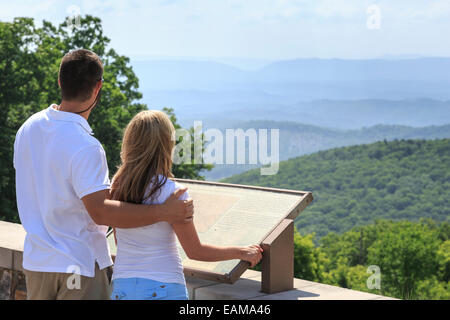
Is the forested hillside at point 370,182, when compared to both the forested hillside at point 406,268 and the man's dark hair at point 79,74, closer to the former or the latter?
the forested hillside at point 406,268

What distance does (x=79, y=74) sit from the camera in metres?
2.56

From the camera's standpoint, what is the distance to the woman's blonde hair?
2.69m

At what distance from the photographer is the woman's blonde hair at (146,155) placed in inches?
106

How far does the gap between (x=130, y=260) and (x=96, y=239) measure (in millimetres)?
171

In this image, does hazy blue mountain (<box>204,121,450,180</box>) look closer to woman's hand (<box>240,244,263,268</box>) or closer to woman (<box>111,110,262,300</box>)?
woman's hand (<box>240,244,263,268</box>)

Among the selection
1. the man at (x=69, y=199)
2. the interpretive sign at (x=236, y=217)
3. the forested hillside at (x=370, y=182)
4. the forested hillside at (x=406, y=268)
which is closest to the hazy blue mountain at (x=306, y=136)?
the forested hillside at (x=370, y=182)

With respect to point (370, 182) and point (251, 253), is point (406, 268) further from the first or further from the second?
point (370, 182)

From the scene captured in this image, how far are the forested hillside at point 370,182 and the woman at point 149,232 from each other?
5115 centimetres

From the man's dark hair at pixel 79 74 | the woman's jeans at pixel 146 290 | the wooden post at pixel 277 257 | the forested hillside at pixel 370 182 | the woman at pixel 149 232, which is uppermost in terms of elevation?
→ the man's dark hair at pixel 79 74

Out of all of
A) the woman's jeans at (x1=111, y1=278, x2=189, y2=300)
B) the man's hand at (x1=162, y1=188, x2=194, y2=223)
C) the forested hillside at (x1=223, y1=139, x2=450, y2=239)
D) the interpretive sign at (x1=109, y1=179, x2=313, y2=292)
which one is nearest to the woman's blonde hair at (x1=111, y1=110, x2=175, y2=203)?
the man's hand at (x1=162, y1=188, x2=194, y2=223)

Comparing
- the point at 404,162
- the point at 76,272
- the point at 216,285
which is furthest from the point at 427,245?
the point at 404,162

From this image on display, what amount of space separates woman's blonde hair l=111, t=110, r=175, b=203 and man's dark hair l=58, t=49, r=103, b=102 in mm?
→ 243
